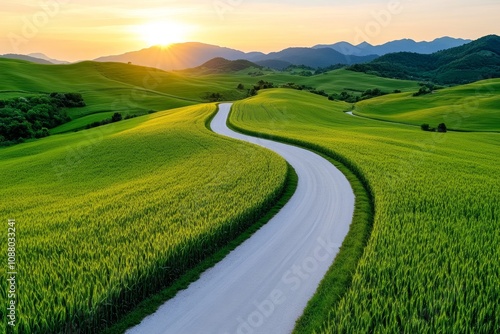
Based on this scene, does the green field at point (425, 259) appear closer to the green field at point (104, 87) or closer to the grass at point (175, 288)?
the grass at point (175, 288)

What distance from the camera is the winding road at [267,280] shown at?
10.6 metres

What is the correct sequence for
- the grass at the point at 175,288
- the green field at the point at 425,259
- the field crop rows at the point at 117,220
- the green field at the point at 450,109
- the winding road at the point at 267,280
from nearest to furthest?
1. the green field at the point at 425,259
2. the field crop rows at the point at 117,220
3. the grass at the point at 175,288
4. the winding road at the point at 267,280
5. the green field at the point at 450,109

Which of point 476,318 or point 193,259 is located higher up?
point 476,318

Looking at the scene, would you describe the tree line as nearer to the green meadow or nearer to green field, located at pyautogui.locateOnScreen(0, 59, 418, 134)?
green field, located at pyautogui.locateOnScreen(0, 59, 418, 134)

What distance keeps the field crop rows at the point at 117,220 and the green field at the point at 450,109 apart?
63029 millimetres

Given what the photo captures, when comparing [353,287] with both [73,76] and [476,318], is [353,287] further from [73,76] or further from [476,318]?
[73,76]

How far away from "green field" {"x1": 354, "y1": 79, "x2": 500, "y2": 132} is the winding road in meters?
69.6

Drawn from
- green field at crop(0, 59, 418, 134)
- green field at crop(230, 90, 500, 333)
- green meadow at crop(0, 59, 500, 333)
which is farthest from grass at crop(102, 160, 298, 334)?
green field at crop(0, 59, 418, 134)

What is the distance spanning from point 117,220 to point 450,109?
308 ft

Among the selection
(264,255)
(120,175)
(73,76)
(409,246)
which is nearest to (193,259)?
(264,255)

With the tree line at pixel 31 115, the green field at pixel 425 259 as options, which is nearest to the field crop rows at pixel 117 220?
the green field at pixel 425 259

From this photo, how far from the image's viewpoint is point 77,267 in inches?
454

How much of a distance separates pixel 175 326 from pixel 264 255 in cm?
552

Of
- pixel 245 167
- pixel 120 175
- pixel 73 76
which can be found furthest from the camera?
pixel 73 76
